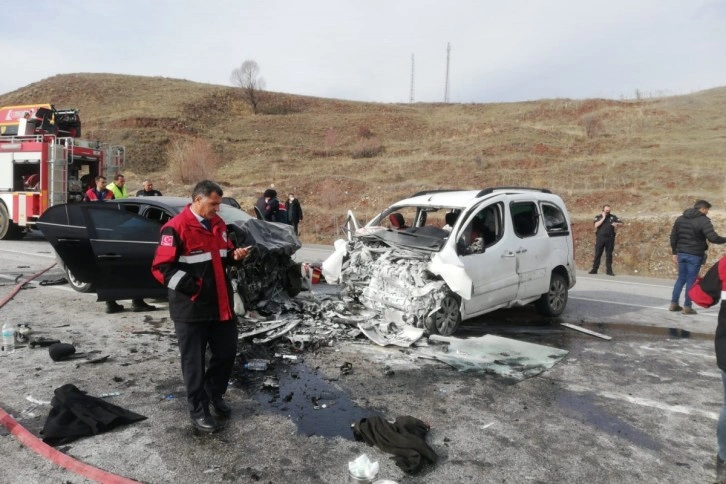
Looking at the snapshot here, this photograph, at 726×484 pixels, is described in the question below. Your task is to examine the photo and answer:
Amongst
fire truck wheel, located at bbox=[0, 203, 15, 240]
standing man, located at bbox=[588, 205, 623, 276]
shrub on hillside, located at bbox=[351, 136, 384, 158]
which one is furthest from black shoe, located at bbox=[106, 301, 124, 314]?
shrub on hillside, located at bbox=[351, 136, 384, 158]

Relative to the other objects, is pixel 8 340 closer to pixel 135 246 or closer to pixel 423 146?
pixel 135 246

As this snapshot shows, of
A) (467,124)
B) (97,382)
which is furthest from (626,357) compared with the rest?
(467,124)

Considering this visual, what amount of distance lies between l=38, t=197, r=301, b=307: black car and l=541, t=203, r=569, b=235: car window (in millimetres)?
3684

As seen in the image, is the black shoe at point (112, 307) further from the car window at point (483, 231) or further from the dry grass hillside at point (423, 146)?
the dry grass hillside at point (423, 146)

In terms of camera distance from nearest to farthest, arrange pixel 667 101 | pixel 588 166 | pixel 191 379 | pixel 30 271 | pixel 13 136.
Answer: pixel 191 379
pixel 30 271
pixel 13 136
pixel 588 166
pixel 667 101

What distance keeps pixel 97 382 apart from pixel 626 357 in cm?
555

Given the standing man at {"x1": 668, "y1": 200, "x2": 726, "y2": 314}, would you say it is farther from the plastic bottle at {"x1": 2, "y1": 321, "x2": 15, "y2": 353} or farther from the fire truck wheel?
the fire truck wheel

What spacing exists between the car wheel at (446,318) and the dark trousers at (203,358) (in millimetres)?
2734

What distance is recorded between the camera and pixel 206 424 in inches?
150

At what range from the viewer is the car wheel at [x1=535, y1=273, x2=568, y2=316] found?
7.80 m

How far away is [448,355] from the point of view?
5.70 m

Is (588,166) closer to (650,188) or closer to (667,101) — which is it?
(650,188)

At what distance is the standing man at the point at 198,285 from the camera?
3.67 metres

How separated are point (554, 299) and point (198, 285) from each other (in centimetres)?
585
